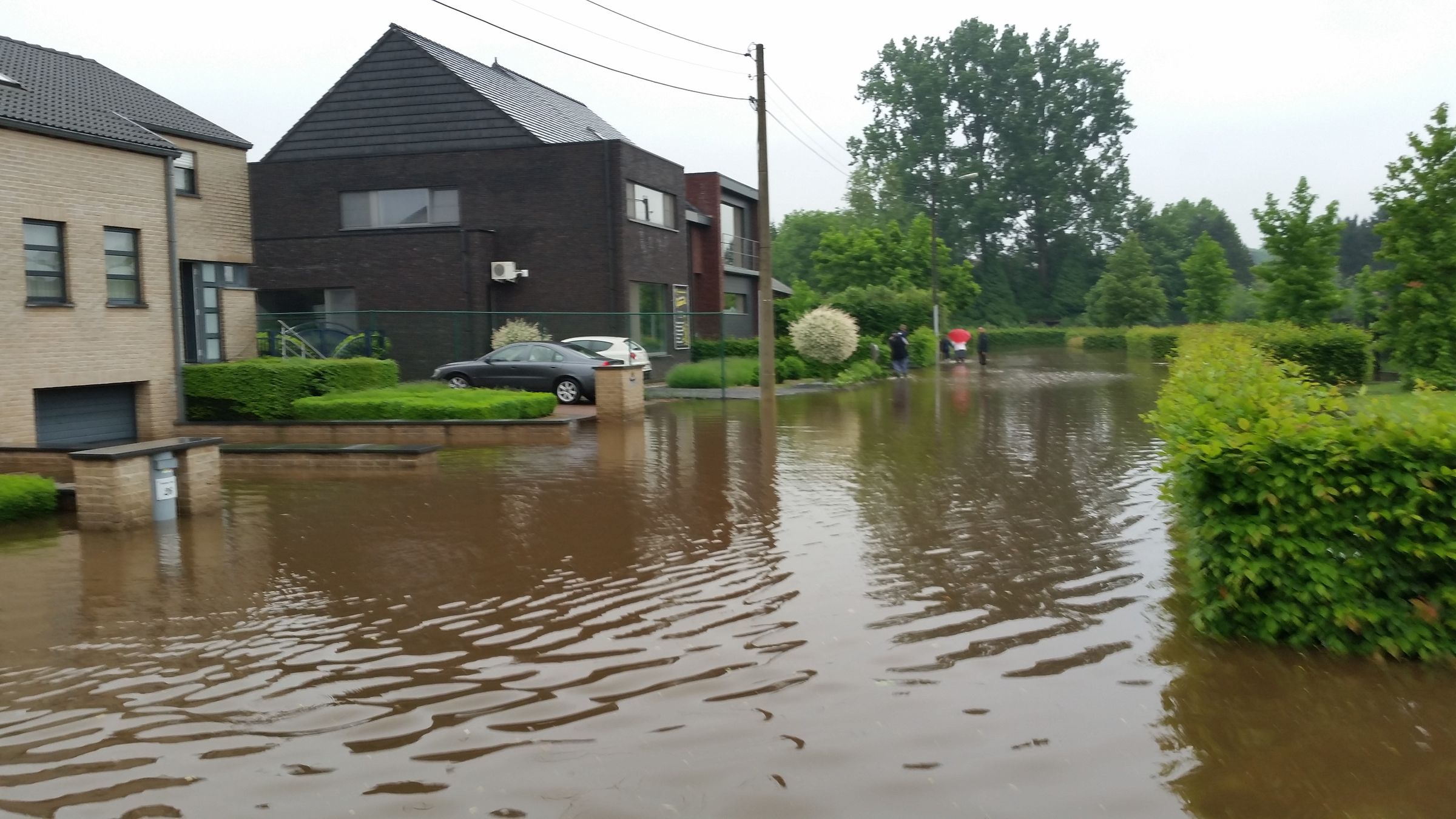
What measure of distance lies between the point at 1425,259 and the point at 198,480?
23.5m

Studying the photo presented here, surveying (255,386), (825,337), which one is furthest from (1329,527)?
(825,337)

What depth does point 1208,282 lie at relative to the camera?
6481 cm

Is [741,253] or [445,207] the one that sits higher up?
[445,207]

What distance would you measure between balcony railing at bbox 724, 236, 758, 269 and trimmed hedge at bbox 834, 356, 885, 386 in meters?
8.29

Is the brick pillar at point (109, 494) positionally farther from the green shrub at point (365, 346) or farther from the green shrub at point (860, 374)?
the green shrub at point (860, 374)

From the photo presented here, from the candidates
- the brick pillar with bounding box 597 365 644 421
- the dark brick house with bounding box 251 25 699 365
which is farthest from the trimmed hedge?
the brick pillar with bounding box 597 365 644 421

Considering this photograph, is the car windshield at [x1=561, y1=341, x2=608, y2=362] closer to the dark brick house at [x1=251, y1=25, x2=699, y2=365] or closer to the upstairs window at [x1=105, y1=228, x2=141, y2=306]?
the dark brick house at [x1=251, y1=25, x2=699, y2=365]

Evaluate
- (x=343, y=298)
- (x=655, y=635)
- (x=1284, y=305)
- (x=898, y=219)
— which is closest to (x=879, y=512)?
(x=655, y=635)

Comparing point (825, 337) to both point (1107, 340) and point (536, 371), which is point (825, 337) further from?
point (1107, 340)

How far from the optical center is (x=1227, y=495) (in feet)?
21.2

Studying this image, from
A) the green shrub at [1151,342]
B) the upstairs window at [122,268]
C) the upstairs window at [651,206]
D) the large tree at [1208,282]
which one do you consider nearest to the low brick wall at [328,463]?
the upstairs window at [122,268]

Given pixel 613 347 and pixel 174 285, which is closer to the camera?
pixel 174 285

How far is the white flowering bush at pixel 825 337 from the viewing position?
3244 cm

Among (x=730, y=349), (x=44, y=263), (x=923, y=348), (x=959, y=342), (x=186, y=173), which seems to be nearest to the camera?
(x=44, y=263)
